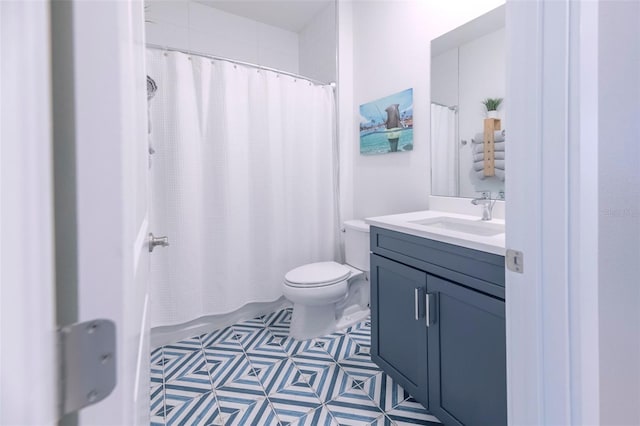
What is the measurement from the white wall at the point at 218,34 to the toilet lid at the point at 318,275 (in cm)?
187

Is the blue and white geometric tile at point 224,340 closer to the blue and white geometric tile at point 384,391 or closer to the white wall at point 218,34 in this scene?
the blue and white geometric tile at point 384,391

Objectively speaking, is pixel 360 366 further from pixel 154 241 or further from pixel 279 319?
pixel 154 241

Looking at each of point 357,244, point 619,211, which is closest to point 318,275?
point 357,244

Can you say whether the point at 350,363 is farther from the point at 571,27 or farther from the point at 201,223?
the point at 571,27

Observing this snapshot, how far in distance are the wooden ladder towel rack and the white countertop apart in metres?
0.25

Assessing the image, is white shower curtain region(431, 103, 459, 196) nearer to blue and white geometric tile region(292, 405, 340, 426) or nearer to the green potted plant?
the green potted plant

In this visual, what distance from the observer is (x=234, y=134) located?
7.18 ft

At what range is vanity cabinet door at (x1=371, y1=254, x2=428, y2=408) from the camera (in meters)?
1.37

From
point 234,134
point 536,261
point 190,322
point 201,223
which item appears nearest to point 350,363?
point 190,322

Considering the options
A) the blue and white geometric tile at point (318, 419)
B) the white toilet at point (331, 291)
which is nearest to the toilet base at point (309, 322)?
the white toilet at point (331, 291)

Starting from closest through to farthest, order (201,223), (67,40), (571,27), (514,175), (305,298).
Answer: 1. (67,40)
2. (571,27)
3. (514,175)
4. (305,298)
5. (201,223)

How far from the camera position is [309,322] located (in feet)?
6.87

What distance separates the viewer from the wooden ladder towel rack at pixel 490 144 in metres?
1.65

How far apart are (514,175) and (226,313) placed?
1.99 meters
